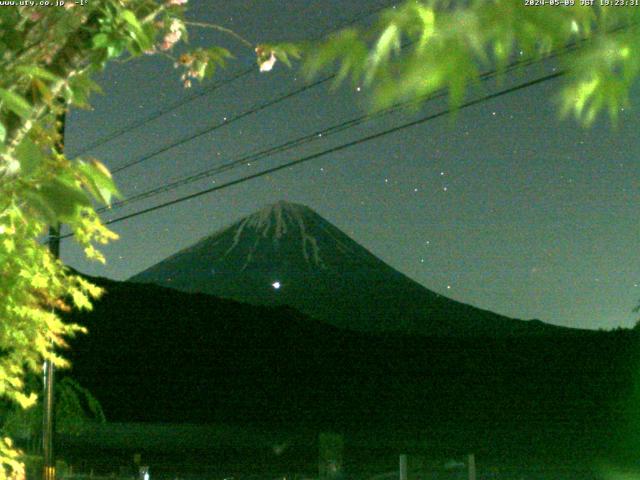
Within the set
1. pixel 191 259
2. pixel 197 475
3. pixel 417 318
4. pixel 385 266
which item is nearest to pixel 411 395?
pixel 197 475

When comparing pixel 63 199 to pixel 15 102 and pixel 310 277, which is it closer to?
pixel 15 102

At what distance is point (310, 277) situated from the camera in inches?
4803

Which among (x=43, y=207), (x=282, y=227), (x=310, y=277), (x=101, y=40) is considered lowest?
(x=43, y=207)

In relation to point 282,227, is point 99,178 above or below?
below

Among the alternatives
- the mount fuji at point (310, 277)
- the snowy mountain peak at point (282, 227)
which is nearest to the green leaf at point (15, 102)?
the mount fuji at point (310, 277)

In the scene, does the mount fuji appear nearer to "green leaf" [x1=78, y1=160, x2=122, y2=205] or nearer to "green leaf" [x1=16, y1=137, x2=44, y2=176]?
"green leaf" [x1=78, y1=160, x2=122, y2=205]

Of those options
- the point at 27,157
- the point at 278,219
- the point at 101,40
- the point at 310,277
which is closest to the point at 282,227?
the point at 278,219

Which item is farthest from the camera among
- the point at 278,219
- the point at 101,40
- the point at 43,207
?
the point at 278,219

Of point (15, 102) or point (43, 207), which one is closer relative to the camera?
point (15, 102)

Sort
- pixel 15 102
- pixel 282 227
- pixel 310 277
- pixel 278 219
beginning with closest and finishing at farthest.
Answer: pixel 15 102, pixel 310 277, pixel 282 227, pixel 278 219

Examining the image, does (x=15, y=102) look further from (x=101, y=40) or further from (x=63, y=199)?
(x=101, y=40)

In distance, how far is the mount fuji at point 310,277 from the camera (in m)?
96.8

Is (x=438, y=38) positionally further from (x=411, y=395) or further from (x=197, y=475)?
(x=411, y=395)

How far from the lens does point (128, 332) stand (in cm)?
3089
